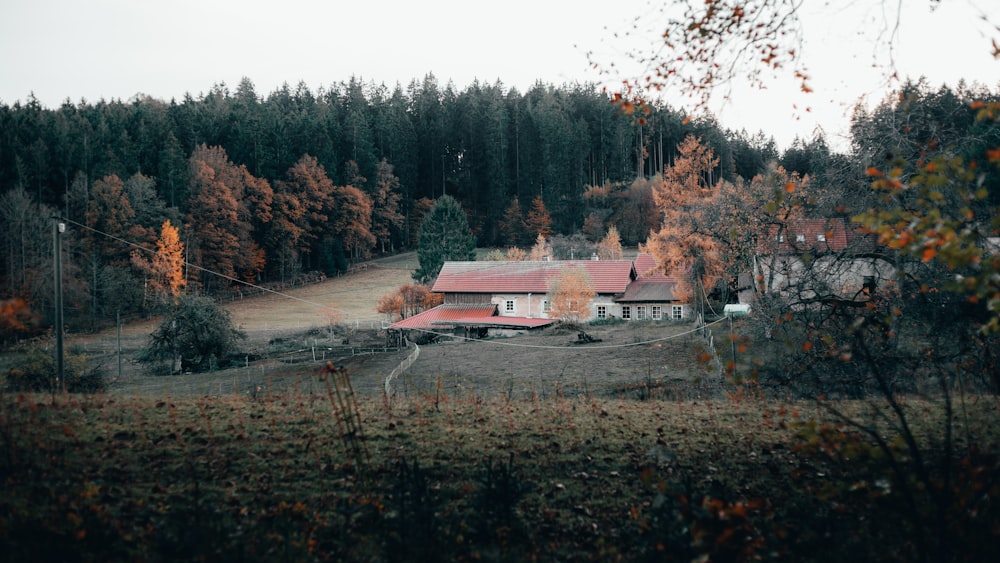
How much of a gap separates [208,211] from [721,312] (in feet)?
160

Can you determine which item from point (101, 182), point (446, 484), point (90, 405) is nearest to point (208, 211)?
point (101, 182)

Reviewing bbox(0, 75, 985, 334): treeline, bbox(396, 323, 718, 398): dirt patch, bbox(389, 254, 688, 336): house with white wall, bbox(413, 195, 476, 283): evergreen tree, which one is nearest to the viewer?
bbox(396, 323, 718, 398): dirt patch

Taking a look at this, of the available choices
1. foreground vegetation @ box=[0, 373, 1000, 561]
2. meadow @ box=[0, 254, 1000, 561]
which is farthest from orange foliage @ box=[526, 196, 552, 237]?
foreground vegetation @ box=[0, 373, 1000, 561]

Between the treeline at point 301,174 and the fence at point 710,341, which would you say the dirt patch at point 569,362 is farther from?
the treeline at point 301,174

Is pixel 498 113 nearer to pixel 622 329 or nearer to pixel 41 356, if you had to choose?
pixel 622 329

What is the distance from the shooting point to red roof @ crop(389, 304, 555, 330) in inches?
1518

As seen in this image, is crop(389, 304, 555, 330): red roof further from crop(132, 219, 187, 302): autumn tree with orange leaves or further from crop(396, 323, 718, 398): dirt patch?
crop(132, 219, 187, 302): autumn tree with orange leaves

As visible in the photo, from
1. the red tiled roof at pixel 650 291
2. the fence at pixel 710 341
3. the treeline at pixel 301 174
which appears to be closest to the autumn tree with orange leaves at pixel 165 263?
the treeline at pixel 301 174

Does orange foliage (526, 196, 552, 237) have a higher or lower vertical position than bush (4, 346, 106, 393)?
higher

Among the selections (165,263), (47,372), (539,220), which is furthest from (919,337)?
(539,220)

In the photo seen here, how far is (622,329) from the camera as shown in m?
34.3

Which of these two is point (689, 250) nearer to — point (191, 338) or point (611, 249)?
Answer: point (611, 249)

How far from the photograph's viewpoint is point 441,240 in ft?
191

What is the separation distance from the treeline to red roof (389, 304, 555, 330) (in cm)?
1714
